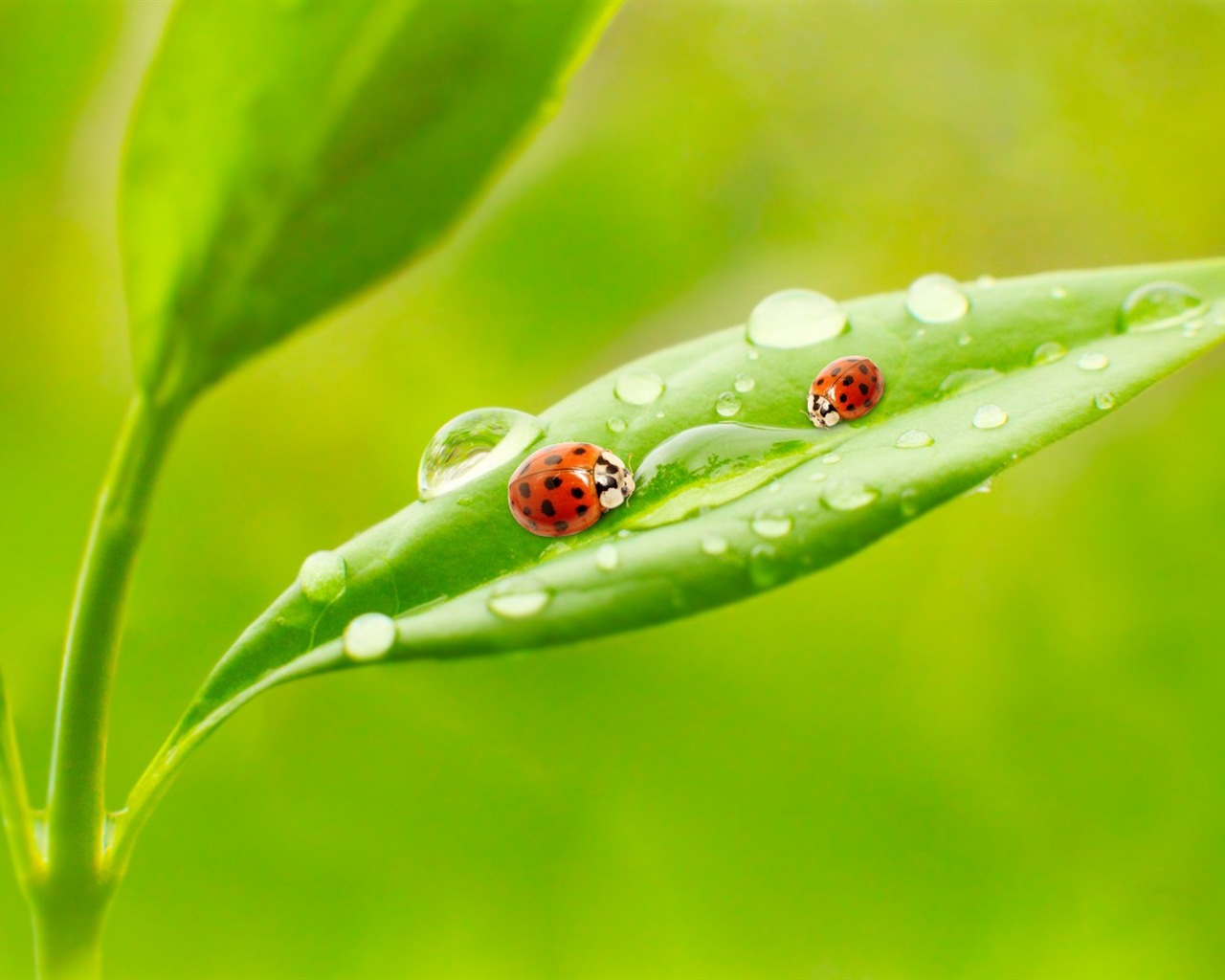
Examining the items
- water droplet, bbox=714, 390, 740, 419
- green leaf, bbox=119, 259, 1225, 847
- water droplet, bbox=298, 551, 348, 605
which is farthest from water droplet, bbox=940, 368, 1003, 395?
water droplet, bbox=298, 551, 348, 605

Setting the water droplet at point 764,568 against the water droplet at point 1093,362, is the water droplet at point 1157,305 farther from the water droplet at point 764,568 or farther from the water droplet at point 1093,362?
the water droplet at point 764,568

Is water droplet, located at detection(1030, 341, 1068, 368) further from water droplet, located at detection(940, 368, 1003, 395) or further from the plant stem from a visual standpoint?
the plant stem

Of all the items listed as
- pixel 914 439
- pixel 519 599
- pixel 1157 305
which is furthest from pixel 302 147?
pixel 1157 305

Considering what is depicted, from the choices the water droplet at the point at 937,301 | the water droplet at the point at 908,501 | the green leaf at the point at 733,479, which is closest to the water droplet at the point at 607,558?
the green leaf at the point at 733,479

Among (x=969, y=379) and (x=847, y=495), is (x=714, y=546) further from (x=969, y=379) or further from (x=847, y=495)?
(x=969, y=379)

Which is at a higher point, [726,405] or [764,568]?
[726,405]

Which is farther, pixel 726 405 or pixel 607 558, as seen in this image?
pixel 726 405
